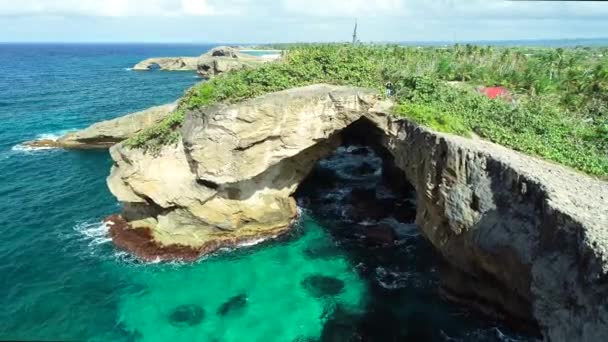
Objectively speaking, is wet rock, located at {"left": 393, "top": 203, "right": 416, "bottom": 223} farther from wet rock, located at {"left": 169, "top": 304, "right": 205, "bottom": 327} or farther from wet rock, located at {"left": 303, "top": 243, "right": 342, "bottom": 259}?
wet rock, located at {"left": 169, "top": 304, "right": 205, "bottom": 327}

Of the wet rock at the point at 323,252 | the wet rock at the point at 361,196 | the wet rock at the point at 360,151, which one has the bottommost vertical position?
the wet rock at the point at 323,252

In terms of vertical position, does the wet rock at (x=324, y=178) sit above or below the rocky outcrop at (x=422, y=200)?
below

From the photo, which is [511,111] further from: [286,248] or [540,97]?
[286,248]

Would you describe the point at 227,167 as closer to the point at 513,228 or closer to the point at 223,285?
the point at 223,285

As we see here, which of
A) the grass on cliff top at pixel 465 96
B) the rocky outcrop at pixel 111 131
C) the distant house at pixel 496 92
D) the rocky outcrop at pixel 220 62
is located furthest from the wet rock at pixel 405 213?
the rocky outcrop at pixel 220 62

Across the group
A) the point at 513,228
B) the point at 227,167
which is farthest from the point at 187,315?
the point at 513,228

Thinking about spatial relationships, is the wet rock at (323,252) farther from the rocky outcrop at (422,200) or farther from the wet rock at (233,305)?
the wet rock at (233,305)

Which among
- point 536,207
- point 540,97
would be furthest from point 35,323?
point 540,97

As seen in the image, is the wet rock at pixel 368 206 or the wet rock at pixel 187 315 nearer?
the wet rock at pixel 187 315
